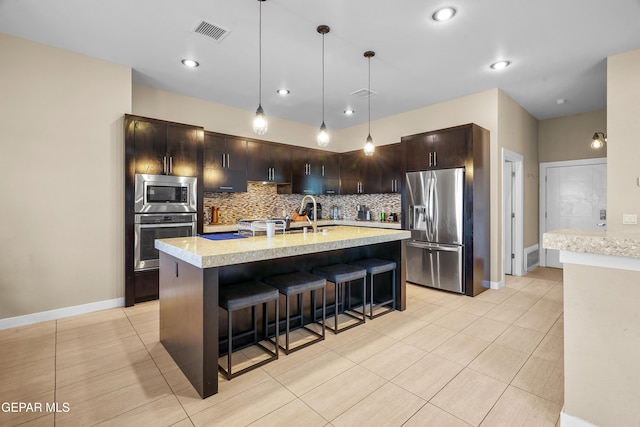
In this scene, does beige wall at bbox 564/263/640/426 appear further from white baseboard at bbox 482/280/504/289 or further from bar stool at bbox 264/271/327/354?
white baseboard at bbox 482/280/504/289

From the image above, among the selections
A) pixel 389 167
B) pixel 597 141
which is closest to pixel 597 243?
pixel 389 167

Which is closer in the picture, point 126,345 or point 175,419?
point 175,419

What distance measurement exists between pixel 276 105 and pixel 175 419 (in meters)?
4.62

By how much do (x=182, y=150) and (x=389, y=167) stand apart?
11.8ft

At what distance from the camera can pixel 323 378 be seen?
217 centimetres

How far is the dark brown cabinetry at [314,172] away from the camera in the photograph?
19.2 ft

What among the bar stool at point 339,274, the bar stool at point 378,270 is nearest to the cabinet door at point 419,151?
the bar stool at point 378,270

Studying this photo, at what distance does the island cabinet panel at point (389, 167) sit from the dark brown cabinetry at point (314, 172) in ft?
3.46

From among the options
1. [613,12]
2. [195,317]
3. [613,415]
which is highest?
[613,12]

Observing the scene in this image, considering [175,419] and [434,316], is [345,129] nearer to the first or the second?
[434,316]

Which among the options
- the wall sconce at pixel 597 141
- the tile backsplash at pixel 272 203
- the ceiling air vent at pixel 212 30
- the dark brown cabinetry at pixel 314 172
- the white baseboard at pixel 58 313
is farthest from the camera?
the dark brown cabinetry at pixel 314 172

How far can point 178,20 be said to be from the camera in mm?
2785

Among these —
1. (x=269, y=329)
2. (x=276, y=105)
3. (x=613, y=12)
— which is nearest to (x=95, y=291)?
(x=269, y=329)

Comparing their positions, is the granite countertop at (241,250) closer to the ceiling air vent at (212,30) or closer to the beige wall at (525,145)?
the ceiling air vent at (212,30)
